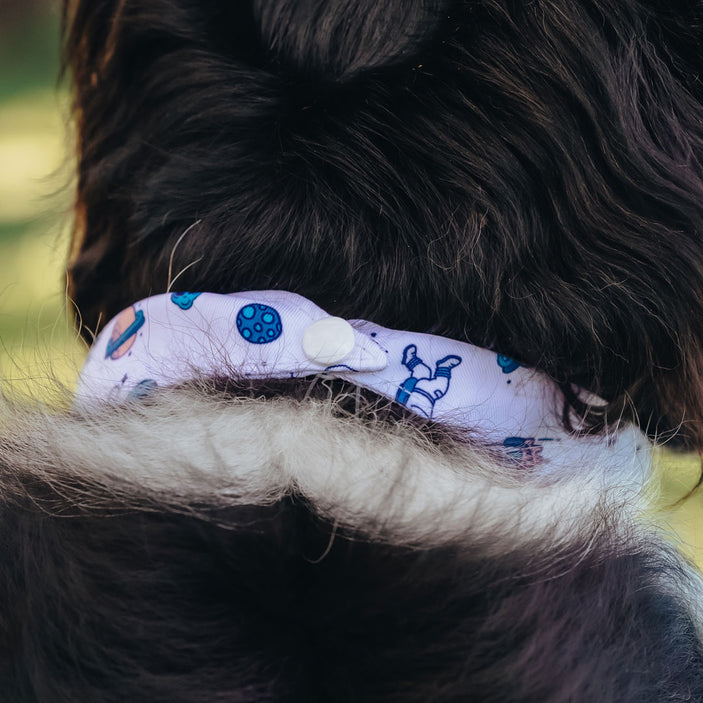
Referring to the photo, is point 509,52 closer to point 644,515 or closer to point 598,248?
point 598,248

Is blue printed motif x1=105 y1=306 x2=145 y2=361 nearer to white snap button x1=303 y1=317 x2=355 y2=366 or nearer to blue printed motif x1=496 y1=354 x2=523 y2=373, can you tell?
white snap button x1=303 y1=317 x2=355 y2=366

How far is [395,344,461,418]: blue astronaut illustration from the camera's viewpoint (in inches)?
24.7

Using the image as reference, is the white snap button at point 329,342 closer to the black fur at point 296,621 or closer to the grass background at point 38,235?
the black fur at point 296,621

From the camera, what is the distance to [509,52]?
0.64 m

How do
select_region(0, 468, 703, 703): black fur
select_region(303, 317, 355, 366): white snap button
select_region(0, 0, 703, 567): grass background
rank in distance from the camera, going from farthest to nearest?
select_region(0, 0, 703, 567): grass background
select_region(303, 317, 355, 366): white snap button
select_region(0, 468, 703, 703): black fur

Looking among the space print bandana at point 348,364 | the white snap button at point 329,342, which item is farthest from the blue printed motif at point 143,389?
the white snap button at point 329,342

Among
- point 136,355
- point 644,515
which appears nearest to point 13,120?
point 136,355

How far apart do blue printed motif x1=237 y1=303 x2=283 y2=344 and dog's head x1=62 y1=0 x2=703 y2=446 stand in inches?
1.5

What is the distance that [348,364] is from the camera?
2.03ft

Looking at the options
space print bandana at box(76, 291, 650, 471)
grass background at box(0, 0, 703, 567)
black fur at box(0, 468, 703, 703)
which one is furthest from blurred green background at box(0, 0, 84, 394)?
black fur at box(0, 468, 703, 703)

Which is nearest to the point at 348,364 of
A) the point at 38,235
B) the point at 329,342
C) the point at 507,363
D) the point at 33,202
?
the point at 329,342

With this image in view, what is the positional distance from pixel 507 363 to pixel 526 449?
0.21 feet

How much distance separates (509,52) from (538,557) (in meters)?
0.35

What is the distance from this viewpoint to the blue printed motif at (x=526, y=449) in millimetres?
637
